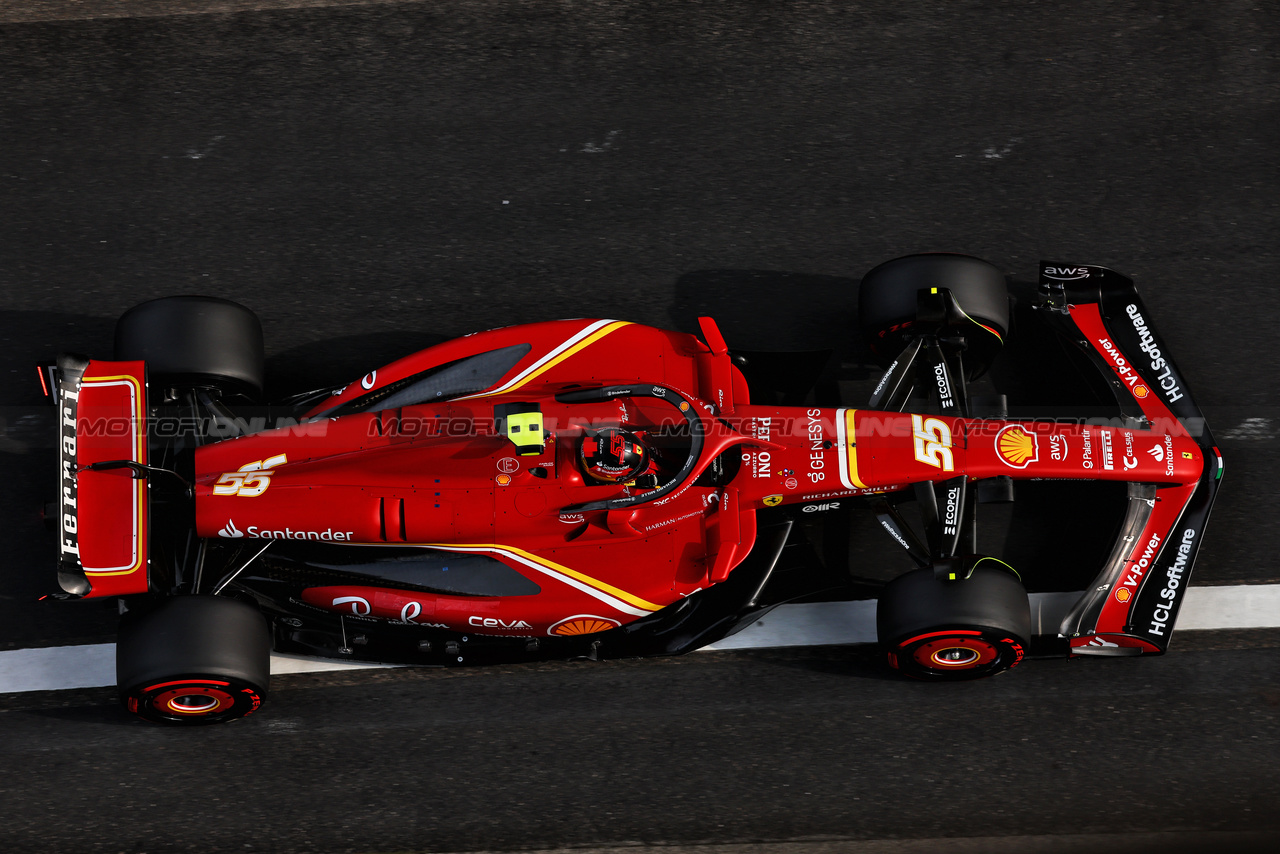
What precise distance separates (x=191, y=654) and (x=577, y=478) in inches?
84.2

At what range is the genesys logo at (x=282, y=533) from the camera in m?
5.73

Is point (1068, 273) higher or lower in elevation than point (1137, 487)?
higher

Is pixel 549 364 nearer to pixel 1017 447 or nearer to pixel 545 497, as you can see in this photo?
pixel 545 497

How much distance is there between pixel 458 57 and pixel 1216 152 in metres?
5.44

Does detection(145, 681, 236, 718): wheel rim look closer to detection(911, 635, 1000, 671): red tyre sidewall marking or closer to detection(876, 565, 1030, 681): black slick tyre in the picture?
detection(876, 565, 1030, 681): black slick tyre

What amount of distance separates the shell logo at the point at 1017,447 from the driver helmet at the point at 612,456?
6.54 ft

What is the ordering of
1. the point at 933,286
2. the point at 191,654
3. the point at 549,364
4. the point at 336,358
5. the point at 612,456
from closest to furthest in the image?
the point at 191,654 → the point at 612,456 → the point at 549,364 → the point at 933,286 → the point at 336,358

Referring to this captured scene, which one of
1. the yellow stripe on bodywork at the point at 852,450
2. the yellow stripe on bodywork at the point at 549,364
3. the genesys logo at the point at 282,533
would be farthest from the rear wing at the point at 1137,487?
the genesys logo at the point at 282,533

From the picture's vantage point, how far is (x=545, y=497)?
571 centimetres

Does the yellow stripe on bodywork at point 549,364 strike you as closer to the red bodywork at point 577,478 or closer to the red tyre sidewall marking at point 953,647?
the red bodywork at point 577,478

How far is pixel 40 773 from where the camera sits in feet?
20.4

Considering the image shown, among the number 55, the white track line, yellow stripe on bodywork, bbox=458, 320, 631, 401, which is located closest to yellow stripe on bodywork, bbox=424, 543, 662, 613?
yellow stripe on bodywork, bbox=458, 320, 631, 401

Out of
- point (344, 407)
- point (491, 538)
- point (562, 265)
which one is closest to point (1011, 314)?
point (562, 265)

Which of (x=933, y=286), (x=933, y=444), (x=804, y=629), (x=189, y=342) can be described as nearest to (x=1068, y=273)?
(x=933, y=286)
